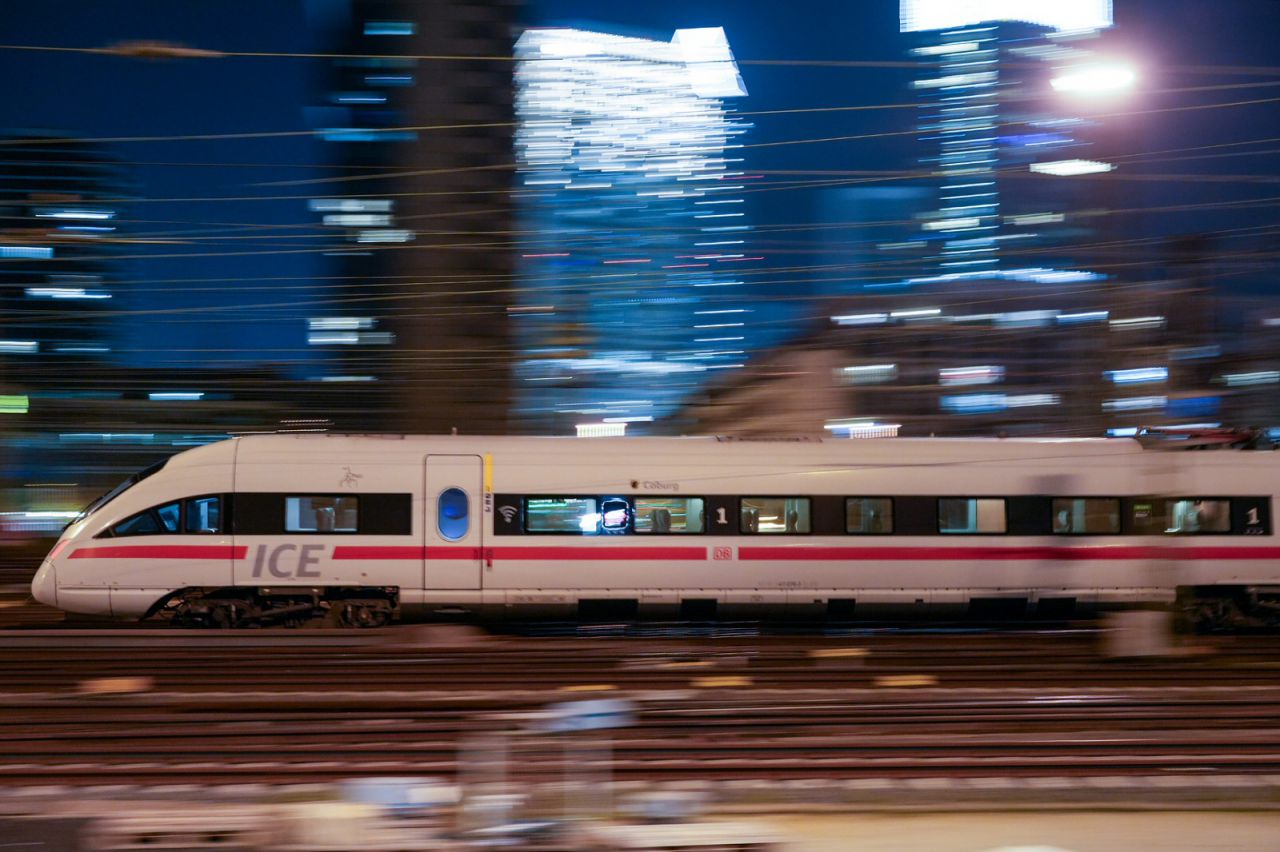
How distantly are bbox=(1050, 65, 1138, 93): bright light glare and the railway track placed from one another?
18.6ft

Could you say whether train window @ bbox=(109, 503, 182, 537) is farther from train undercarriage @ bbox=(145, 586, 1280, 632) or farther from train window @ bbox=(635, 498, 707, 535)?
train window @ bbox=(635, 498, 707, 535)

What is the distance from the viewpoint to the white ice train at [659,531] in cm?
1427

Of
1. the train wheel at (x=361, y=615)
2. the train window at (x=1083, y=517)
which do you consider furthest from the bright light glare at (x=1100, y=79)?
the train wheel at (x=361, y=615)

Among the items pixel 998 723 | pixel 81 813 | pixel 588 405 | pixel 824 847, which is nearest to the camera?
pixel 824 847

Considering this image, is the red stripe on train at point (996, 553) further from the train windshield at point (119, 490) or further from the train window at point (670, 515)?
the train windshield at point (119, 490)

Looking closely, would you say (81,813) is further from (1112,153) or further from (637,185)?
(637,185)

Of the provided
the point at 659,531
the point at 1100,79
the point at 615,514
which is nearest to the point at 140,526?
the point at 615,514

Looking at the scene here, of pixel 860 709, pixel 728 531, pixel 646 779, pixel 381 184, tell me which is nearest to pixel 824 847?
pixel 646 779

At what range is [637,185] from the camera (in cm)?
10812

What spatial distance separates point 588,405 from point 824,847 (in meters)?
46.6

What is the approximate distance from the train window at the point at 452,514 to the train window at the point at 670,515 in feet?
7.97

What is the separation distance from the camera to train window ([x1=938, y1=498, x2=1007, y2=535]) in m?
15.3

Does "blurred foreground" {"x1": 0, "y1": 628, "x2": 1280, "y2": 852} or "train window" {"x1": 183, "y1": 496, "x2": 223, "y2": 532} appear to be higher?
"train window" {"x1": 183, "y1": 496, "x2": 223, "y2": 532}

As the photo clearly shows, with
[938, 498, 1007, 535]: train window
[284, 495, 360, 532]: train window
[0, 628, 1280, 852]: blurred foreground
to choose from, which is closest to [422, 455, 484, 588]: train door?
[284, 495, 360, 532]: train window
